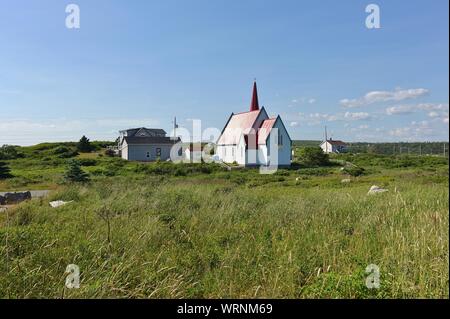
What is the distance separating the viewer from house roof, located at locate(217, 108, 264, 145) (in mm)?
40969

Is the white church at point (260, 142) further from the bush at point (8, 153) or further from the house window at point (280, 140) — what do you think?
the bush at point (8, 153)

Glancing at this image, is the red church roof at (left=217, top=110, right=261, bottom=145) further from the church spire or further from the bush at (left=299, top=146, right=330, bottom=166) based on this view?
the bush at (left=299, top=146, right=330, bottom=166)

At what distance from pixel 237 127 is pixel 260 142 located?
6.08 metres

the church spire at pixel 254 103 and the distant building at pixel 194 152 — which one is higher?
the church spire at pixel 254 103

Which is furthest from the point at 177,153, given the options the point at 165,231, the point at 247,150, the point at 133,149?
the point at 165,231

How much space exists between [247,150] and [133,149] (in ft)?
56.2

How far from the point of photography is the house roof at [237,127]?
40969mm

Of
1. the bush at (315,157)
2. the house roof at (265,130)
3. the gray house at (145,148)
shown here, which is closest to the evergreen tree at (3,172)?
the gray house at (145,148)

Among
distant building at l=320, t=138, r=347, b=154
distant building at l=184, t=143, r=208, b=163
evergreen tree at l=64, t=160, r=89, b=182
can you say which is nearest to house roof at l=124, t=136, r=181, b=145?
distant building at l=184, t=143, r=208, b=163

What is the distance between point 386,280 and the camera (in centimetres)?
332

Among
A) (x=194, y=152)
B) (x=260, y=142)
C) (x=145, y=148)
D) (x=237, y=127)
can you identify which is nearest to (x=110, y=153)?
(x=145, y=148)

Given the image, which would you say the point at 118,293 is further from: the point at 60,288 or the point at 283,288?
the point at 283,288

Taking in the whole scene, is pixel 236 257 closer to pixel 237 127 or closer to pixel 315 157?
pixel 315 157
